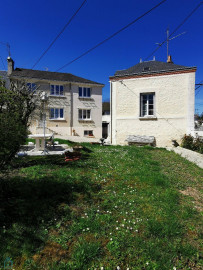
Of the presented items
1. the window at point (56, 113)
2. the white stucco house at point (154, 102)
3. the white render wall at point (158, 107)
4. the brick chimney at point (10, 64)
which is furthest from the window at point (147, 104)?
the brick chimney at point (10, 64)

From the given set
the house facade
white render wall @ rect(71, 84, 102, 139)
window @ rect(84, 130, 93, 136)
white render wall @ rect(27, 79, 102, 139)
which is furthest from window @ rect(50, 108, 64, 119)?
window @ rect(84, 130, 93, 136)

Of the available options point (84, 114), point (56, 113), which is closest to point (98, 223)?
point (56, 113)

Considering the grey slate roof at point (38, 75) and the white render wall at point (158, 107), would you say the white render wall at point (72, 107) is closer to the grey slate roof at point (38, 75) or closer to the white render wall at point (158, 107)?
the grey slate roof at point (38, 75)

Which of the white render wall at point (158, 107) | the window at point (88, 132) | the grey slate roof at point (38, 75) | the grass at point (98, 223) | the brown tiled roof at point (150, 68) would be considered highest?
the grey slate roof at point (38, 75)

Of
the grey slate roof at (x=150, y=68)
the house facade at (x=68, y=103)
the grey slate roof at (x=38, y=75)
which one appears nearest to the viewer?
the grey slate roof at (x=150, y=68)

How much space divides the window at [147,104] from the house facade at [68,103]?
10.0 meters

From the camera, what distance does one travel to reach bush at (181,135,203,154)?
383 inches

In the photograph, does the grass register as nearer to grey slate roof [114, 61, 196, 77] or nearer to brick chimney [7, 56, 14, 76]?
grey slate roof [114, 61, 196, 77]

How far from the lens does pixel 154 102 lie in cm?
1210

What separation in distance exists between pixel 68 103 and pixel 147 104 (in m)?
11.5

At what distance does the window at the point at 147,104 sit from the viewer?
12258 mm

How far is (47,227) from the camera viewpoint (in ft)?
8.29

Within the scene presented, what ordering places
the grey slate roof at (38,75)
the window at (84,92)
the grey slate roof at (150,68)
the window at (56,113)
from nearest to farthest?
1. the grey slate roof at (150,68)
2. the grey slate roof at (38,75)
3. the window at (56,113)
4. the window at (84,92)

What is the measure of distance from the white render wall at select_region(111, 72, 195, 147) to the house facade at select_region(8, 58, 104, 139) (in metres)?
8.68
